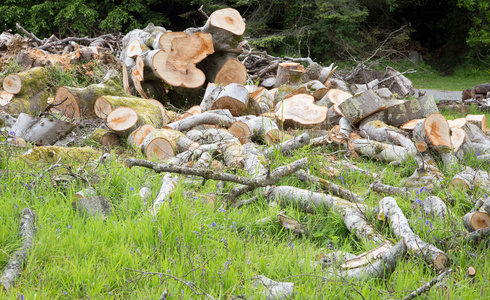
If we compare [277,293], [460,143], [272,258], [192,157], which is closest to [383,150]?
[460,143]

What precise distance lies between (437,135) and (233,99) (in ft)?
9.12

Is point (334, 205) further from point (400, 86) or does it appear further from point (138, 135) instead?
point (400, 86)

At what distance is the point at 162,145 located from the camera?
4.39 metres

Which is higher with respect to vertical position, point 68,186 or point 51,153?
point 68,186

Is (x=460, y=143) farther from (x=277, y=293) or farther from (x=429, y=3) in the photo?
(x=429, y=3)

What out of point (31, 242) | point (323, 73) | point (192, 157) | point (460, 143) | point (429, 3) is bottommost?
point (429, 3)

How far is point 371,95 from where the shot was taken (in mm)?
5426

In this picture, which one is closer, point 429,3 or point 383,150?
point 383,150

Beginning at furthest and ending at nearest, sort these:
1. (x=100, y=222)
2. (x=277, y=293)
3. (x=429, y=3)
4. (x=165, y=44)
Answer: (x=429, y=3) → (x=165, y=44) → (x=100, y=222) → (x=277, y=293)

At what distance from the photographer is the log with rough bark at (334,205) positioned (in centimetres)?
269

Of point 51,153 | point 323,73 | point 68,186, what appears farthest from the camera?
point 323,73

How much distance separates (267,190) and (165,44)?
4.26m

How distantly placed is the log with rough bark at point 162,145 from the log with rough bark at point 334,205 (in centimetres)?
148

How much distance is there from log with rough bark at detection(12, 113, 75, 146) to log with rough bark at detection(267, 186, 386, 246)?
3080mm
